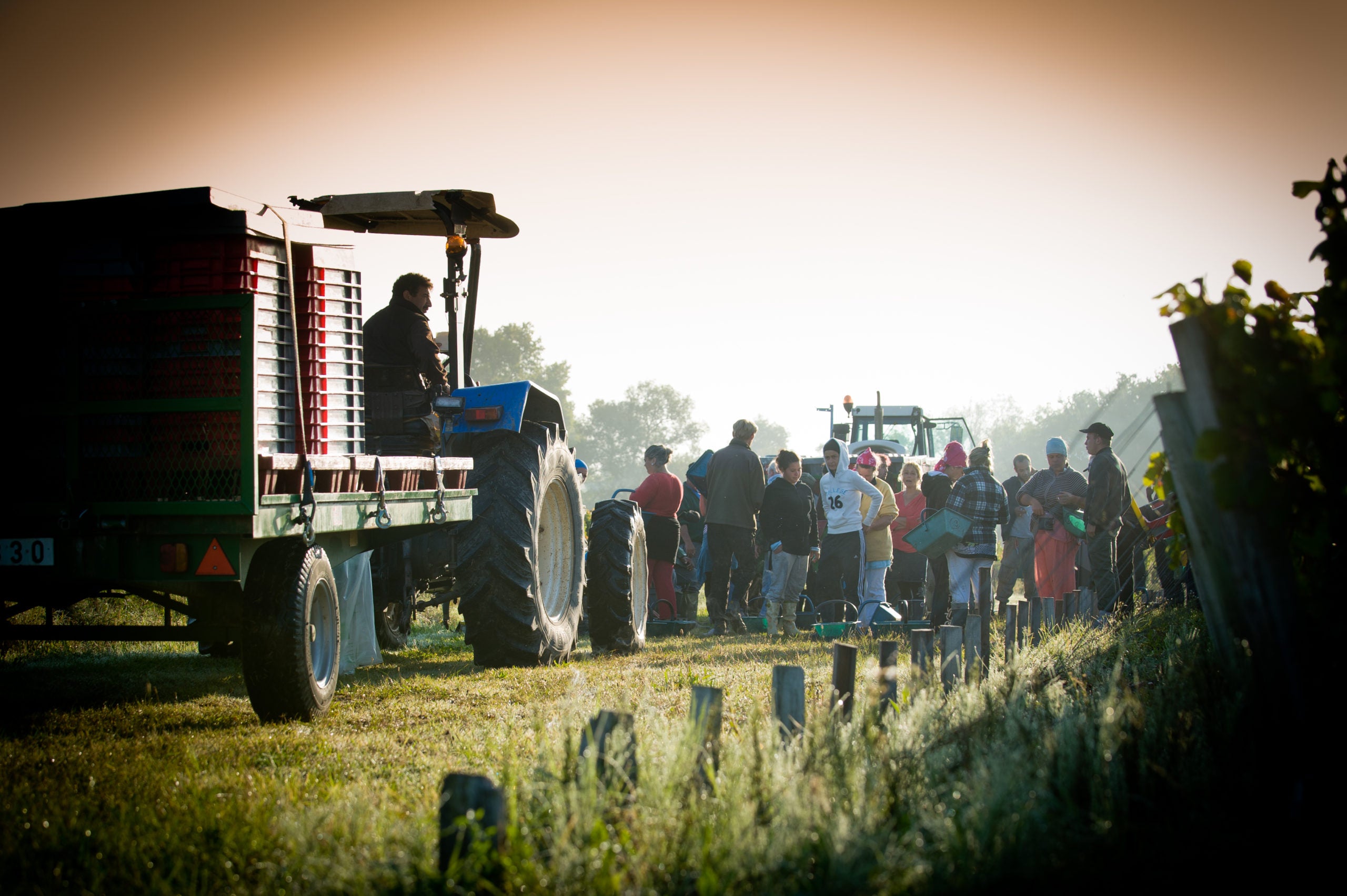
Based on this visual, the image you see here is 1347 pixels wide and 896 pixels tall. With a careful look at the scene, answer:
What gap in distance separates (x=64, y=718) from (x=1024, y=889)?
4.57m

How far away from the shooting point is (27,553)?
4484 mm

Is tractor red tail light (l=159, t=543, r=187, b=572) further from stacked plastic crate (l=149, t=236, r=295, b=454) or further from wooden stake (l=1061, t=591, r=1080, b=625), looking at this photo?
wooden stake (l=1061, t=591, r=1080, b=625)

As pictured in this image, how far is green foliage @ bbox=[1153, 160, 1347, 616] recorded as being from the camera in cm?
319

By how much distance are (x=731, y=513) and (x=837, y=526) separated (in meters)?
1.16

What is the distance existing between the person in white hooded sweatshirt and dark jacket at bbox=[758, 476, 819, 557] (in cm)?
26

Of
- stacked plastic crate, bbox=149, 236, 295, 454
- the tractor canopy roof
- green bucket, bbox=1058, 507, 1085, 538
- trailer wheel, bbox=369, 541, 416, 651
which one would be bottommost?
trailer wheel, bbox=369, 541, 416, 651

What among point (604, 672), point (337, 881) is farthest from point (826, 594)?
point (337, 881)

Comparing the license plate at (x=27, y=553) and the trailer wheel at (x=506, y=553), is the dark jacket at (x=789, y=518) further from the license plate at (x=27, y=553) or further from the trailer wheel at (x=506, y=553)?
the license plate at (x=27, y=553)

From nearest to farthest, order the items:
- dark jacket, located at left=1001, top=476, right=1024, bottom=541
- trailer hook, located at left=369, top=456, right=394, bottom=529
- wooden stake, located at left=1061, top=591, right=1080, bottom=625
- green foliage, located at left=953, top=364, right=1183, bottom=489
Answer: trailer hook, located at left=369, top=456, right=394, bottom=529 < wooden stake, located at left=1061, top=591, right=1080, bottom=625 < dark jacket, located at left=1001, top=476, right=1024, bottom=541 < green foliage, located at left=953, top=364, right=1183, bottom=489

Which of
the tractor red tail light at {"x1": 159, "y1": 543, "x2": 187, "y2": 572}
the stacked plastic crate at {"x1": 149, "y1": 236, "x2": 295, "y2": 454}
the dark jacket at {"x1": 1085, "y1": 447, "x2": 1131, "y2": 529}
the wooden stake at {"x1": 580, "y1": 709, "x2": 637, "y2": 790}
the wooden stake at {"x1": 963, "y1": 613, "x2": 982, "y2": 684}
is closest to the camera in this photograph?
the wooden stake at {"x1": 580, "y1": 709, "x2": 637, "y2": 790}

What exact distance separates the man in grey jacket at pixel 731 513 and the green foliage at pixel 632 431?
10164 centimetres

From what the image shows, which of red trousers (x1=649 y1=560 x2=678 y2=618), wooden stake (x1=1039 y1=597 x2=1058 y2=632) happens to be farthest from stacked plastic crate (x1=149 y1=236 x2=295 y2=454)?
red trousers (x1=649 y1=560 x2=678 y2=618)

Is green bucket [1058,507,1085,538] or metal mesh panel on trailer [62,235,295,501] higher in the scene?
metal mesh panel on trailer [62,235,295,501]

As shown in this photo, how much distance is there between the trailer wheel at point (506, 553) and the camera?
259 inches
